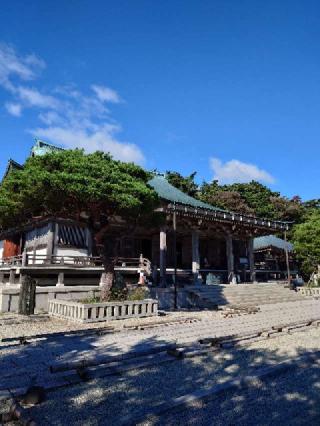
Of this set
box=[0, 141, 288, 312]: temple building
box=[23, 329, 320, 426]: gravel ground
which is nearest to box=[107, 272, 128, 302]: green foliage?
box=[0, 141, 288, 312]: temple building

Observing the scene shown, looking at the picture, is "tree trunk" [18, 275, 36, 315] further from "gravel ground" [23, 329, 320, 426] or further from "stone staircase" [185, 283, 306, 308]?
"gravel ground" [23, 329, 320, 426]

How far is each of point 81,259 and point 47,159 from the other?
24.1 ft

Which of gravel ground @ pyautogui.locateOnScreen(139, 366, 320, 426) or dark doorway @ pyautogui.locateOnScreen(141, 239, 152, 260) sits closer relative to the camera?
gravel ground @ pyautogui.locateOnScreen(139, 366, 320, 426)

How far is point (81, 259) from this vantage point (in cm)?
1716

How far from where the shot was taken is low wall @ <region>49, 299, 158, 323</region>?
440 inches

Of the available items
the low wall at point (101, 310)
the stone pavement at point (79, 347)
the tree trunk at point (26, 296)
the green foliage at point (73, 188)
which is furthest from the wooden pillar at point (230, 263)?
the tree trunk at point (26, 296)

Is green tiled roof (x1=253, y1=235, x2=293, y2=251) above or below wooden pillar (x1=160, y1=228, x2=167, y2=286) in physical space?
above

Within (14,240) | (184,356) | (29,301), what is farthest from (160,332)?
(14,240)

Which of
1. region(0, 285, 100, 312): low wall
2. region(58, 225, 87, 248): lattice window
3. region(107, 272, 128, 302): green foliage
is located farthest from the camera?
region(58, 225, 87, 248): lattice window

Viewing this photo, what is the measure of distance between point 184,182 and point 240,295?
27.5 metres

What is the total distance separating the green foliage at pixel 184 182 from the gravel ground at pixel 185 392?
125 feet

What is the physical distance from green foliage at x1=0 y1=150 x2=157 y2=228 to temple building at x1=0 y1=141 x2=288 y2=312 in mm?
1664

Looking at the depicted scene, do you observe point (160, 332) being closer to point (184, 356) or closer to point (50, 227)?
point (184, 356)

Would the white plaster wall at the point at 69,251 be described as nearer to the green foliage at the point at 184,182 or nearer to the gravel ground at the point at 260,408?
the gravel ground at the point at 260,408
